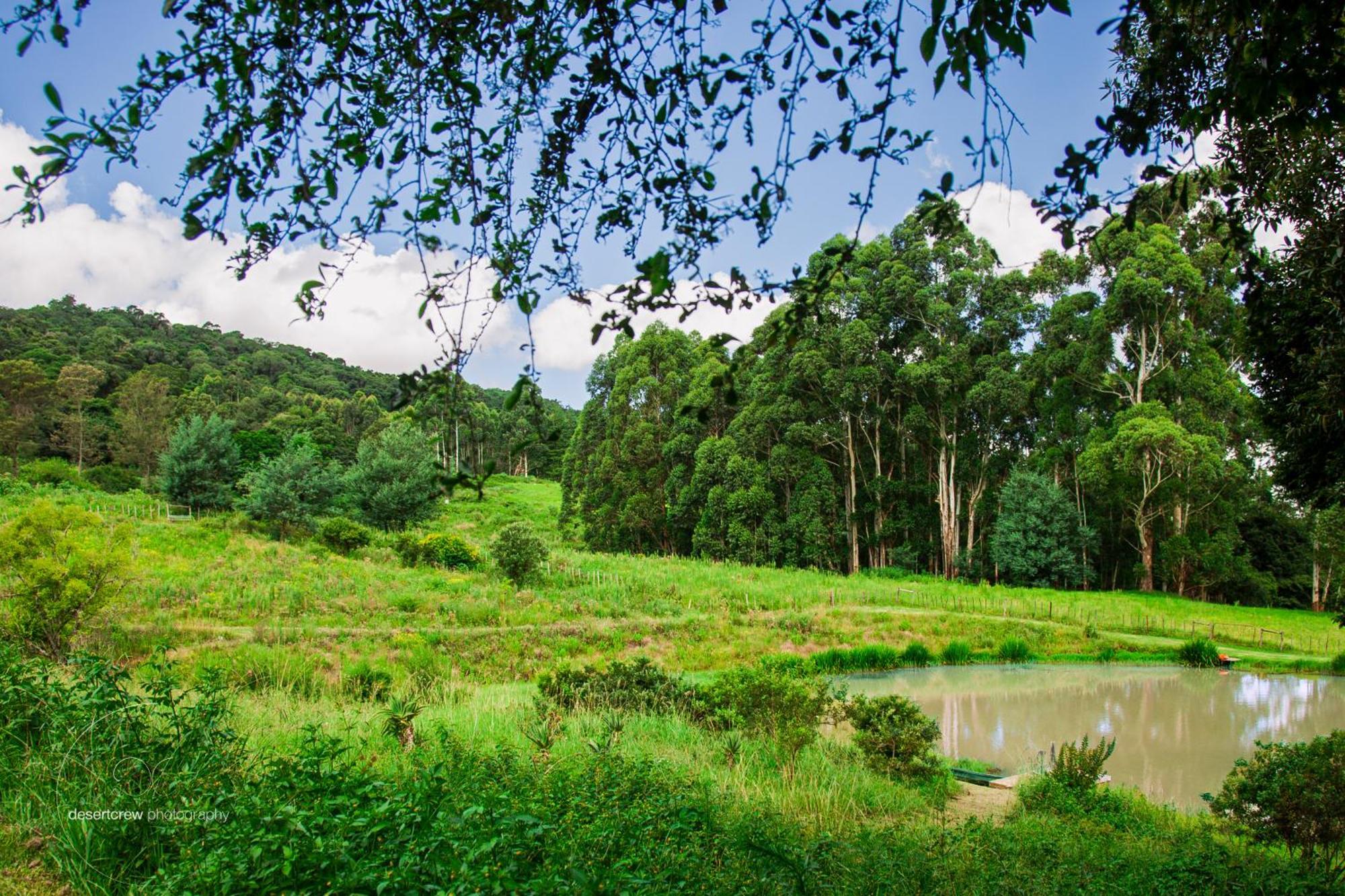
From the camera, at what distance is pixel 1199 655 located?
1747cm

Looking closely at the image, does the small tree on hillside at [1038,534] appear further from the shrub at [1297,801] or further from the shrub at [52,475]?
the shrub at [52,475]

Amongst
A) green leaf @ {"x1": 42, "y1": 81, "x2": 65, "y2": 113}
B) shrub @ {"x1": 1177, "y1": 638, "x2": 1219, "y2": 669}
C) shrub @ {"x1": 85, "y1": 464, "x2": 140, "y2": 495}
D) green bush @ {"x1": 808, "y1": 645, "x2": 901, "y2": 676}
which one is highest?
green leaf @ {"x1": 42, "y1": 81, "x2": 65, "y2": 113}

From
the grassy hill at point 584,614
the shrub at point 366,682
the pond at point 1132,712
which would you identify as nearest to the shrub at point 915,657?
the pond at point 1132,712

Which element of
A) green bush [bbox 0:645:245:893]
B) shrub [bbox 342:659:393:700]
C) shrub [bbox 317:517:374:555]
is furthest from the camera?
shrub [bbox 317:517:374:555]

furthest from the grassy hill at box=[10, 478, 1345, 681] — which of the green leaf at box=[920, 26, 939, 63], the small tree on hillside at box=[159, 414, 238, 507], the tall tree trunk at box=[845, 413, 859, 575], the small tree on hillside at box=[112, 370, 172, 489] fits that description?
the small tree on hillside at box=[112, 370, 172, 489]

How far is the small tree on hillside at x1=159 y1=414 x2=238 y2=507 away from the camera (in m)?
27.8

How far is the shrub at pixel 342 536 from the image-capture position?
75.0 ft

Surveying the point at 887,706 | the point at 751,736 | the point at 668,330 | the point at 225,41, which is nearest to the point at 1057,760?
the point at 887,706

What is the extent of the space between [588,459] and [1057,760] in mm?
33306

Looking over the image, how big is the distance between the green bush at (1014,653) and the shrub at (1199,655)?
10.8 feet

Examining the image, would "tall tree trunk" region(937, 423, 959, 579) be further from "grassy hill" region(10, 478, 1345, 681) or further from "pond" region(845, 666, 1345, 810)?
"pond" region(845, 666, 1345, 810)

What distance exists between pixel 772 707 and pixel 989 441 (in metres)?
26.1

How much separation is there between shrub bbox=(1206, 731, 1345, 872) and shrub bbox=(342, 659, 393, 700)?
28.3ft

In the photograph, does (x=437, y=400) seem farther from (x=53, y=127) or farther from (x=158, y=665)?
(x=158, y=665)
